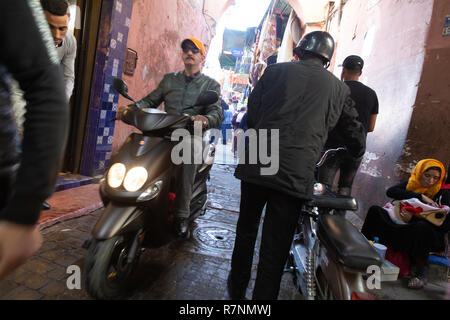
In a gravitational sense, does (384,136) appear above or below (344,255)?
above

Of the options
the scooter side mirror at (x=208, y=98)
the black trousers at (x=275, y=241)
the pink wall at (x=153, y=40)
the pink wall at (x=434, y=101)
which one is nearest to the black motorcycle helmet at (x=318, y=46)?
the scooter side mirror at (x=208, y=98)

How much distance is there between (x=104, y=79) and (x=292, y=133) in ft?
11.7

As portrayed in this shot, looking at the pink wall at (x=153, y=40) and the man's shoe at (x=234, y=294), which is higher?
the pink wall at (x=153, y=40)

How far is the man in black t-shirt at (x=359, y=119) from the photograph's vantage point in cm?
334

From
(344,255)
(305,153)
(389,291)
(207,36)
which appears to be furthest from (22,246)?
(207,36)

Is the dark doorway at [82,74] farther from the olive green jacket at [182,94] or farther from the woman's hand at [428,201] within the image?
the woman's hand at [428,201]

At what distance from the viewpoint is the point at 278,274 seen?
1.86 metres

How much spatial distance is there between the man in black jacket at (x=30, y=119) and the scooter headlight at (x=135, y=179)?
1287 mm

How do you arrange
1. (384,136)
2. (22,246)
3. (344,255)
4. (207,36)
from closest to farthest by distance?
(22,246)
(344,255)
(384,136)
(207,36)

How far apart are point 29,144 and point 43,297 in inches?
66.6

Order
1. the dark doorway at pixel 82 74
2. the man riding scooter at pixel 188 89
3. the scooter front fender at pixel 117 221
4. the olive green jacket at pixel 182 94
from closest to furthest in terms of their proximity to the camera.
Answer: the scooter front fender at pixel 117 221 → the man riding scooter at pixel 188 89 → the olive green jacket at pixel 182 94 → the dark doorway at pixel 82 74

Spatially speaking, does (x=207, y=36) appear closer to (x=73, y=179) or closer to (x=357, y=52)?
(x=357, y=52)

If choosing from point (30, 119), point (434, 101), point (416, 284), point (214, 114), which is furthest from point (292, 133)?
point (434, 101)
